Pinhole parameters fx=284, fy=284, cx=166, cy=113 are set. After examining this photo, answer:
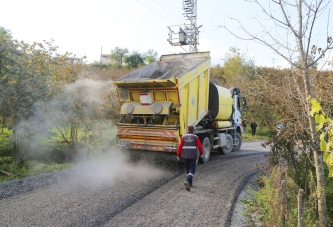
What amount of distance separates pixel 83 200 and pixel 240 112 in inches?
383

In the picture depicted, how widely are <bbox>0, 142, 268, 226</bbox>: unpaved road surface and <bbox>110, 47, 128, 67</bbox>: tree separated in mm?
41481

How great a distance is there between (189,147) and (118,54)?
44.0 metres

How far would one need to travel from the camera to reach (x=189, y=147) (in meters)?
6.77

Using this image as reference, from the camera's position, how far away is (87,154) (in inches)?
396

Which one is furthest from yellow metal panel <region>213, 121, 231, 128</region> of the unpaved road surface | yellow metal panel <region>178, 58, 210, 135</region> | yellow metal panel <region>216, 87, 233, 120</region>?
the unpaved road surface

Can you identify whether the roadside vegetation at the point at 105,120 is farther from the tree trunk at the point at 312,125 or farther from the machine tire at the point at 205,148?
the machine tire at the point at 205,148

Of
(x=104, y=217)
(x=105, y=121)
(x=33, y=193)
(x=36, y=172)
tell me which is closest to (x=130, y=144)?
(x=105, y=121)

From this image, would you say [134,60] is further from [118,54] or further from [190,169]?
[190,169]

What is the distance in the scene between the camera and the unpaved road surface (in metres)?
4.53

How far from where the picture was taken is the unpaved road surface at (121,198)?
4.53 m

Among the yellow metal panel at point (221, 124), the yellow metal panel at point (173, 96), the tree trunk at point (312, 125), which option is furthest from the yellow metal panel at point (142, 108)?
the tree trunk at point (312, 125)

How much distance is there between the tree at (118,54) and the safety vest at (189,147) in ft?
139

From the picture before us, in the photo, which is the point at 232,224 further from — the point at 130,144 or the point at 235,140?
the point at 235,140

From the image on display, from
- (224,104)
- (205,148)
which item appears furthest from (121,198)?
(224,104)
